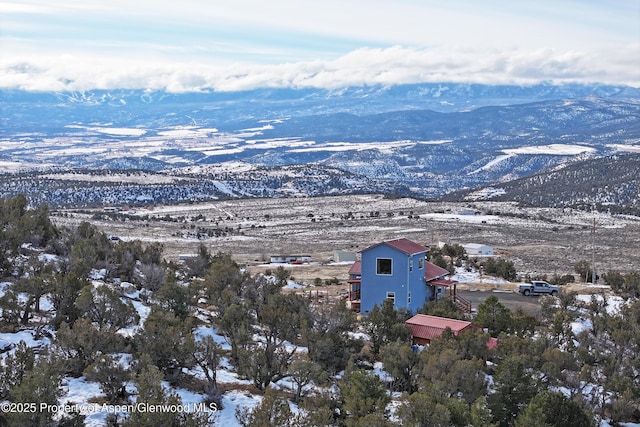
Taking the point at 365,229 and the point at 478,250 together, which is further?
the point at 365,229

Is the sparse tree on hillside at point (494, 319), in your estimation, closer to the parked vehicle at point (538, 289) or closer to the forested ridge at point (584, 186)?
the parked vehicle at point (538, 289)

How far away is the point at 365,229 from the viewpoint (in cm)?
7794

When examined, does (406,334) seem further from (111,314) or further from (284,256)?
(284,256)

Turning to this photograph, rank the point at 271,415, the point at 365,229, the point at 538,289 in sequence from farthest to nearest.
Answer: the point at 365,229, the point at 538,289, the point at 271,415

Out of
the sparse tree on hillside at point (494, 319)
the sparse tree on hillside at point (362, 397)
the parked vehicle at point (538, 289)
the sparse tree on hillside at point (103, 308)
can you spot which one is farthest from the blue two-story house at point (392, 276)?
the sparse tree on hillside at point (362, 397)

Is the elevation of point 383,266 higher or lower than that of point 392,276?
higher

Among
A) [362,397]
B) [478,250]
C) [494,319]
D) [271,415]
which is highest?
[271,415]

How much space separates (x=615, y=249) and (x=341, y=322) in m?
47.5

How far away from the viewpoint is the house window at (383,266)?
105ft

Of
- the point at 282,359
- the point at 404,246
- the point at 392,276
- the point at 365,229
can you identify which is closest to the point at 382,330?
the point at 282,359

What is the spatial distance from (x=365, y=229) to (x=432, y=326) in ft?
170

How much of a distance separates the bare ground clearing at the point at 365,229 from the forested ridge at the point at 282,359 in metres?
20.1

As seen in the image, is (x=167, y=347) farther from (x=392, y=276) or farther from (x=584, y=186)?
(x=584, y=186)

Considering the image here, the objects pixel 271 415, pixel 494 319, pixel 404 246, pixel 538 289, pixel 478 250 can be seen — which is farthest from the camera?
pixel 478 250
